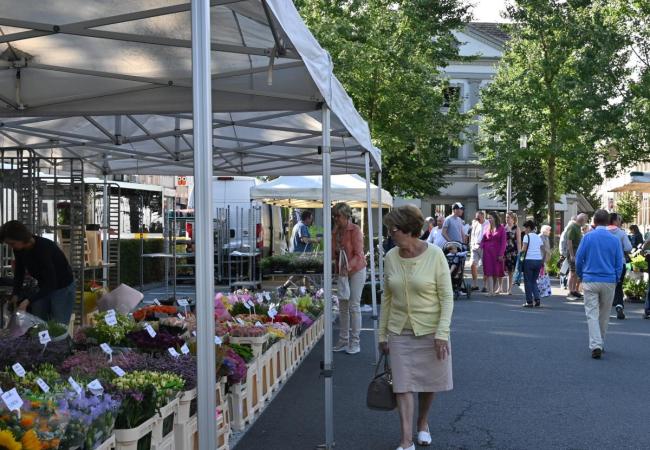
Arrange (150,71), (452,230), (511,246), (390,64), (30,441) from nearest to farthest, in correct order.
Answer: (30,441)
(150,71)
(452,230)
(511,246)
(390,64)

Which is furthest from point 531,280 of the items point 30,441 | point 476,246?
point 30,441

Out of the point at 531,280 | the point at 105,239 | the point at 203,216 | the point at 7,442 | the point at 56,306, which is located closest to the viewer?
the point at 7,442

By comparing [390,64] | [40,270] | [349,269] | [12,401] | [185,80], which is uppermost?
[390,64]

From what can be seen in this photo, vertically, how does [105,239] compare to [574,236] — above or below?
above

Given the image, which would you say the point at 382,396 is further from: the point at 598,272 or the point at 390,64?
the point at 390,64

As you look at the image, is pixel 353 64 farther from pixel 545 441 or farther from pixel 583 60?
pixel 545 441

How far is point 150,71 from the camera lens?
7.76 metres

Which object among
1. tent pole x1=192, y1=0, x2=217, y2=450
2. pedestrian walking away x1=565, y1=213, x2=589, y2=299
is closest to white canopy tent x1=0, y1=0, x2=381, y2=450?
tent pole x1=192, y1=0, x2=217, y2=450

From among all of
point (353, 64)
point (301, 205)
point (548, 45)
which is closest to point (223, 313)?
point (301, 205)

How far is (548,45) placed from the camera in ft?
106

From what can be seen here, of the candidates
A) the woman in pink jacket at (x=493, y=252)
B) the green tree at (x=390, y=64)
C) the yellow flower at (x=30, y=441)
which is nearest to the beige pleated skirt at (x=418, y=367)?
the yellow flower at (x=30, y=441)

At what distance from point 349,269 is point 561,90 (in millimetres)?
20322

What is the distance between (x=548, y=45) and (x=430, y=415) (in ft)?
85.5

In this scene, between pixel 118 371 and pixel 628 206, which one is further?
pixel 628 206
